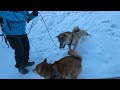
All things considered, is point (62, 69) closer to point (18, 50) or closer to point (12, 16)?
point (18, 50)

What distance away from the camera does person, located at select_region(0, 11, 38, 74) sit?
404 cm

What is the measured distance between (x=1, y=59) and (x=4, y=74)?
2.16 feet

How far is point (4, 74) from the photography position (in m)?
4.77

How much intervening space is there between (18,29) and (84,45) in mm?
1743

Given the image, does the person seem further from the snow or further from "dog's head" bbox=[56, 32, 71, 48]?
"dog's head" bbox=[56, 32, 71, 48]

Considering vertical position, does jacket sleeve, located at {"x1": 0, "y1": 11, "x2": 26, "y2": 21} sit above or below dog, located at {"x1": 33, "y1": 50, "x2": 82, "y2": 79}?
above

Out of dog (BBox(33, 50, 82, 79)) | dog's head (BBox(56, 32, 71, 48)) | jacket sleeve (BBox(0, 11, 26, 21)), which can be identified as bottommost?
dog (BBox(33, 50, 82, 79))

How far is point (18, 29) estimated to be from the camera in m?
4.24

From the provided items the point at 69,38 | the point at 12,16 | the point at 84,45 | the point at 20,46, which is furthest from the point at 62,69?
the point at 84,45

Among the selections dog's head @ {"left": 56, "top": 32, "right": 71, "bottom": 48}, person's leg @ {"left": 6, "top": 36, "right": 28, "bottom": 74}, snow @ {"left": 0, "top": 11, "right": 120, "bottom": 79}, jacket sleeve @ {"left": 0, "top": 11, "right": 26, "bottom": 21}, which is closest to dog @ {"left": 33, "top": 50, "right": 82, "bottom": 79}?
snow @ {"left": 0, "top": 11, "right": 120, "bottom": 79}
